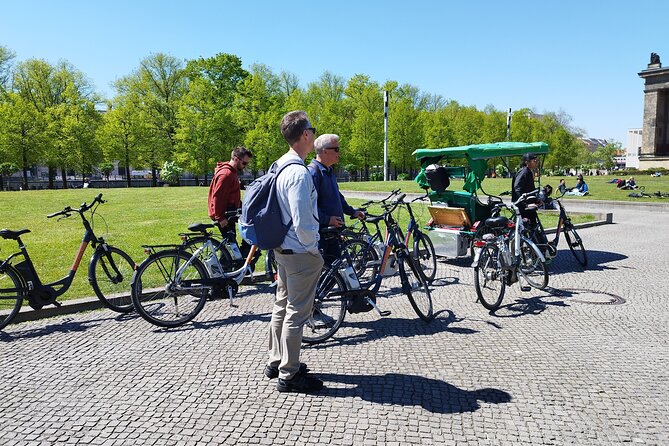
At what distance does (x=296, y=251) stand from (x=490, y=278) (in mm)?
3328

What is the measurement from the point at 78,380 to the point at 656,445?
164 inches

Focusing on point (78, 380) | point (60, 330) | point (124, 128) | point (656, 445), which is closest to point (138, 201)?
point (60, 330)

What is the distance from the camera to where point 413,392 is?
379cm

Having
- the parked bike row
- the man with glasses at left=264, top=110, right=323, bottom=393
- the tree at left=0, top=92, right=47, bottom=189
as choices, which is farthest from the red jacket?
the tree at left=0, top=92, right=47, bottom=189

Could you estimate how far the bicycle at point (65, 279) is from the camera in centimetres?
531

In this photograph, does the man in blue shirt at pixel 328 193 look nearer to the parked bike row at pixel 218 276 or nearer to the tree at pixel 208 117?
the parked bike row at pixel 218 276

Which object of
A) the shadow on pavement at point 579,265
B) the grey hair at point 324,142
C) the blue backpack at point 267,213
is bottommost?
the shadow on pavement at point 579,265

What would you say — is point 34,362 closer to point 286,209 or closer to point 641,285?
point 286,209

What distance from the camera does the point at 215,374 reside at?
13.7ft

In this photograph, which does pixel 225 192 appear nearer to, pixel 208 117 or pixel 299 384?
pixel 299 384

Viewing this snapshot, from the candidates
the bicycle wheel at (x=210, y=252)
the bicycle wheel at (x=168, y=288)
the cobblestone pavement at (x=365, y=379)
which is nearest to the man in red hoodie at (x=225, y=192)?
the bicycle wheel at (x=210, y=252)

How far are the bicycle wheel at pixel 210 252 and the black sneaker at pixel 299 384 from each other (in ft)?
7.37

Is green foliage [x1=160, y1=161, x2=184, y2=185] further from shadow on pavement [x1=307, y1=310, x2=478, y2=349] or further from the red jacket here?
shadow on pavement [x1=307, y1=310, x2=478, y2=349]

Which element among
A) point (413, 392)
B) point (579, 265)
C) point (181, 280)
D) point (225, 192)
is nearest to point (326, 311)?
point (413, 392)
